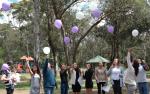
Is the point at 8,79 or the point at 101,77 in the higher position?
the point at 101,77

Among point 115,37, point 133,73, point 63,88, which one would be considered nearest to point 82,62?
point 115,37

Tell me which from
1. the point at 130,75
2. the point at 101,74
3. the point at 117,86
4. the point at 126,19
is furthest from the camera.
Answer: the point at 126,19

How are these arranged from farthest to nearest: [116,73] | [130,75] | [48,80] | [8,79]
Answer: [116,73] < [8,79] < [48,80] < [130,75]

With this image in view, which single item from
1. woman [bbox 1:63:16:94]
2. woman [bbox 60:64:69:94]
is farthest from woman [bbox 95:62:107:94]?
woman [bbox 1:63:16:94]

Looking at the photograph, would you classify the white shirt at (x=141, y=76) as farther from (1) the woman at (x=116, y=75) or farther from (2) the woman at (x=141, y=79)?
(1) the woman at (x=116, y=75)

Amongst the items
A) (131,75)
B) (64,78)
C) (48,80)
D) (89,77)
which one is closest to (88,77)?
(89,77)

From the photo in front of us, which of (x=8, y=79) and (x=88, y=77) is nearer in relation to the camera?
(x=8, y=79)

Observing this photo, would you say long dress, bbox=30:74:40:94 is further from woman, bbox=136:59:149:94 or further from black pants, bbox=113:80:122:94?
black pants, bbox=113:80:122:94

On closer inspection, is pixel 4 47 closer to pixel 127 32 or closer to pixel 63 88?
pixel 127 32

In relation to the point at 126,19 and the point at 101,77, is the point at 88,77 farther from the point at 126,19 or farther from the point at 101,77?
the point at 126,19

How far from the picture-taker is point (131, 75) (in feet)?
42.3

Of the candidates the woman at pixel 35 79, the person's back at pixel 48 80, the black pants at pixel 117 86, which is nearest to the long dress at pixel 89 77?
the black pants at pixel 117 86

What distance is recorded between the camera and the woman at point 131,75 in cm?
1248

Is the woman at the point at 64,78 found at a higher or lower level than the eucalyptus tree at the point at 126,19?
lower
